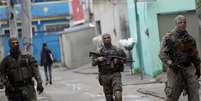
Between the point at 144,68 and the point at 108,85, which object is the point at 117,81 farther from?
the point at 144,68

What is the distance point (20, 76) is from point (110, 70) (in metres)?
2.40

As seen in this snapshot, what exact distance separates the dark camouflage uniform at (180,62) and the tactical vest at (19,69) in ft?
7.23

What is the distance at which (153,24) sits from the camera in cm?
2322

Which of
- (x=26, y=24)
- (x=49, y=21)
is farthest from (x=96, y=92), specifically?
(x=49, y=21)

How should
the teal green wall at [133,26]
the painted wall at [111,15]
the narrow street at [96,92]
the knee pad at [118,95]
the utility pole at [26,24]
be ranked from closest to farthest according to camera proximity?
the knee pad at [118,95], the narrow street at [96,92], the utility pole at [26,24], the teal green wall at [133,26], the painted wall at [111,15]

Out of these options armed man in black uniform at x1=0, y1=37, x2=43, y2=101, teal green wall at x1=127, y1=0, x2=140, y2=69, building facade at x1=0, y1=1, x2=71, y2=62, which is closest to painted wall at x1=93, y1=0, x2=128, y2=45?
teal green wall at x1=127, y1=0, x2=140, y2=69

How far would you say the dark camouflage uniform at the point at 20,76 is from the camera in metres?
10.7

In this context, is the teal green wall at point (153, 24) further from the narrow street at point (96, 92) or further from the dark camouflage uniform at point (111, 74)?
the dark camouflage uniform at point (111, 74)

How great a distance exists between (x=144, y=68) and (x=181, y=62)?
14560mm

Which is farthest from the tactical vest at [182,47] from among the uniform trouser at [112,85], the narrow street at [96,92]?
the narrow street at [96,92]

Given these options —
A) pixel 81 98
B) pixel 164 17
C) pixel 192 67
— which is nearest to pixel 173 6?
pixel 164 17

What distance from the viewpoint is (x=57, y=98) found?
18.6m

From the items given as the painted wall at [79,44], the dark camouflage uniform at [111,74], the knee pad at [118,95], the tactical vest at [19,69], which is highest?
the tactical vest at [19,69]

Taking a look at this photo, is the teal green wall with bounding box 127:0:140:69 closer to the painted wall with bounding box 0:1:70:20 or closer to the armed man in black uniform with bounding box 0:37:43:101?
the armed man in black uniform with bounding box 0:37:43:101
